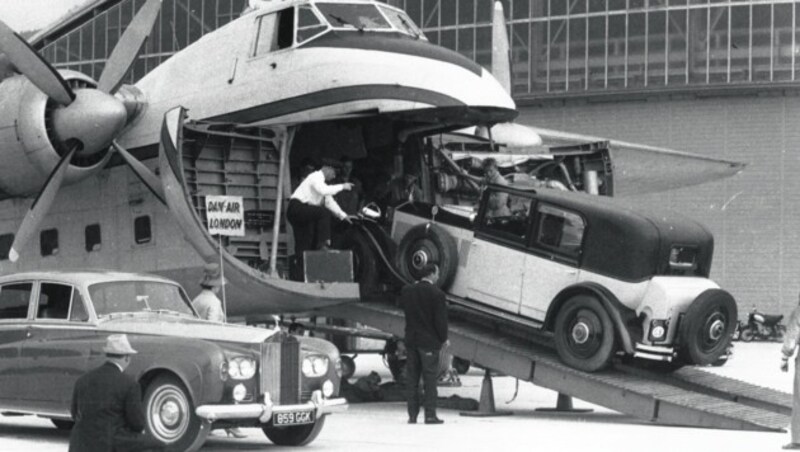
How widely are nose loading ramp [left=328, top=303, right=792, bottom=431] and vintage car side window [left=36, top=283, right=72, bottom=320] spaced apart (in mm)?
5923

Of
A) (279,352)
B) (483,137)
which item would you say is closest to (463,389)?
(483,137)

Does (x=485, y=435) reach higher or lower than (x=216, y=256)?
lower

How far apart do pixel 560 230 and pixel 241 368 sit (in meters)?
6.34

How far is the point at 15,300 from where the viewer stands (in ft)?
49.3

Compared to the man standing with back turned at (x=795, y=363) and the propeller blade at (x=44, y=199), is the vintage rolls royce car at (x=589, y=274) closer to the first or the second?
the man standing with back turned at (x=795, y=363)

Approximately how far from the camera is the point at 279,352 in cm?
1353

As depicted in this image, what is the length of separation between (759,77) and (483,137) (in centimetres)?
2667

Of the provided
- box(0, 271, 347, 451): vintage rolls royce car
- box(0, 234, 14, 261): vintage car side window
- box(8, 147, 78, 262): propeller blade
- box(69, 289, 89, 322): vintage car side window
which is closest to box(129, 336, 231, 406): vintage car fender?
box(0, 271, 347, 451): vintage rolls royce car

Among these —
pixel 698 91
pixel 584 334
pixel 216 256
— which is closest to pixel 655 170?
pixel 584 334

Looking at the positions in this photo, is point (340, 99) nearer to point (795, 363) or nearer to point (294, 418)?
point (294, 418)

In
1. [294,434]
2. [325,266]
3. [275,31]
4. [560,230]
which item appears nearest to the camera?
[294,434]

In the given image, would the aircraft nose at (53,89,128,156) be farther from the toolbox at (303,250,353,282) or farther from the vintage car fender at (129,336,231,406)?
the vintage car fender at (129,336,231,406)

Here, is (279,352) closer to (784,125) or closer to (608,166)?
(608,166)

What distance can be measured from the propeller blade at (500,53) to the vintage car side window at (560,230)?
9.29 m
